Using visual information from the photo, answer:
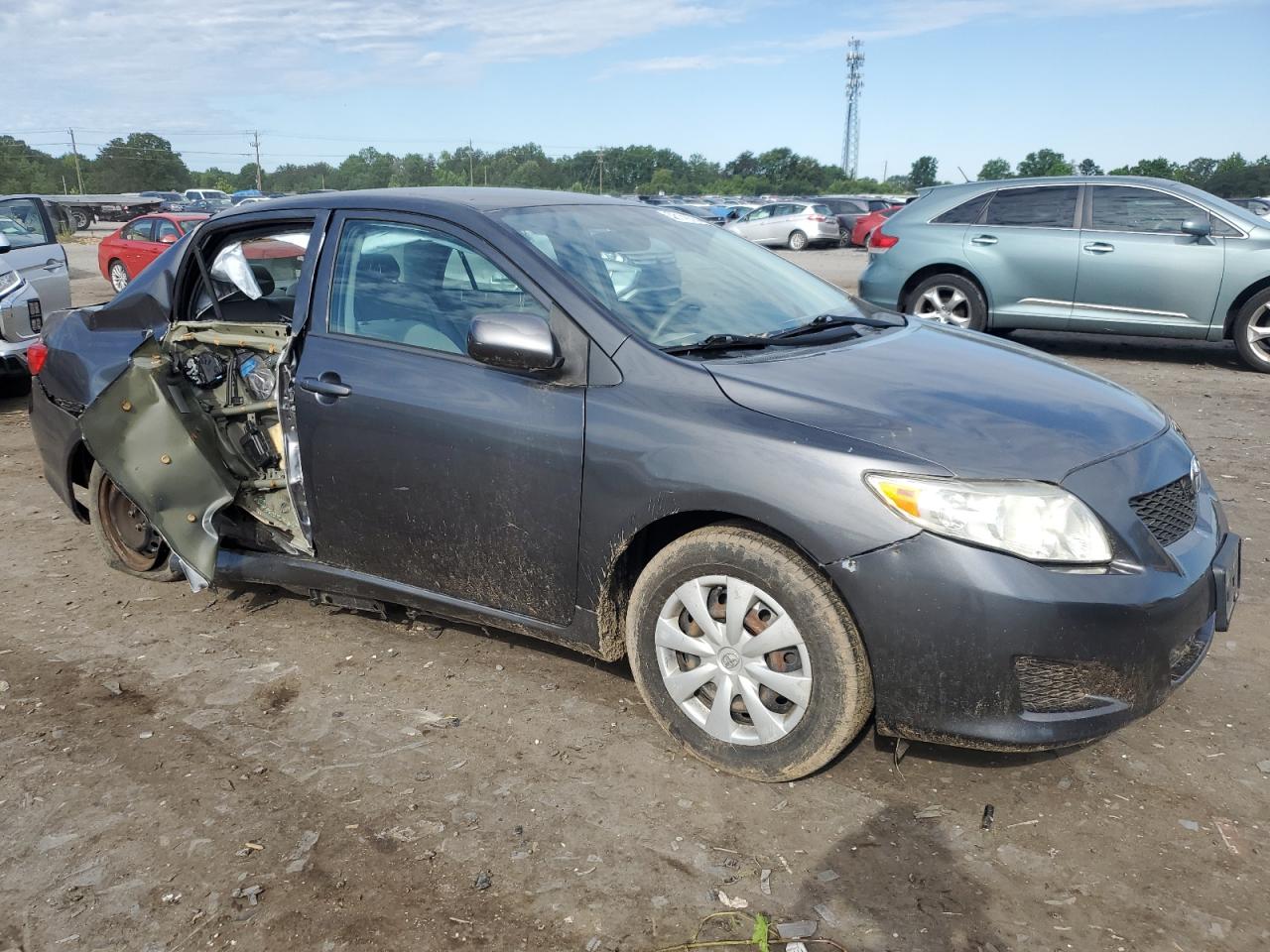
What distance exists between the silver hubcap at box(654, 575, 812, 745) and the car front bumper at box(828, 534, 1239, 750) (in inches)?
9.4

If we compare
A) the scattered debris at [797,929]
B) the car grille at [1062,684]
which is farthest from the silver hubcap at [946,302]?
the scattered debris at [797,929]

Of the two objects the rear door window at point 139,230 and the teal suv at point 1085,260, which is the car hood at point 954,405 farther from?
the rear door window at point 139,230

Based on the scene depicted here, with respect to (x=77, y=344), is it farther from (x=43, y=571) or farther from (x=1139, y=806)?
(x=1139, y=806)

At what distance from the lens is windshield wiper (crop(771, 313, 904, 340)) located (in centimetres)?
362

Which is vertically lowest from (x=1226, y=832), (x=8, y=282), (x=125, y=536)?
(x=1226, y=832)

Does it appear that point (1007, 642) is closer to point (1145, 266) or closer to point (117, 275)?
point (1145, 266)

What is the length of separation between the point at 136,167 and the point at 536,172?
33.6 metres

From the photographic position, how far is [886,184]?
93.2 metres

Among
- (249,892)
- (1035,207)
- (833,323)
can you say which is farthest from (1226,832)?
(1035,207)

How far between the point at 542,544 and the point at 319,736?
3.18 ft

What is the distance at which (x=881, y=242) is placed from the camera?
10.4 meters

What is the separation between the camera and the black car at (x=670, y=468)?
2.68 m

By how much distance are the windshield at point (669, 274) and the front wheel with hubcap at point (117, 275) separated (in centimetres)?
1712

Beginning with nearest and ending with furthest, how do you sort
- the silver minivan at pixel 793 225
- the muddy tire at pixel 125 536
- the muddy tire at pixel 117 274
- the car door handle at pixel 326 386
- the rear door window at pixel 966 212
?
the car door handle at pixel 326 386 < the muddy tire at pixel 125 536 < the rear door window at pixel 966 212 < the muddy tire at pixel 117 274 < the silver minivan at pixel 793 225
